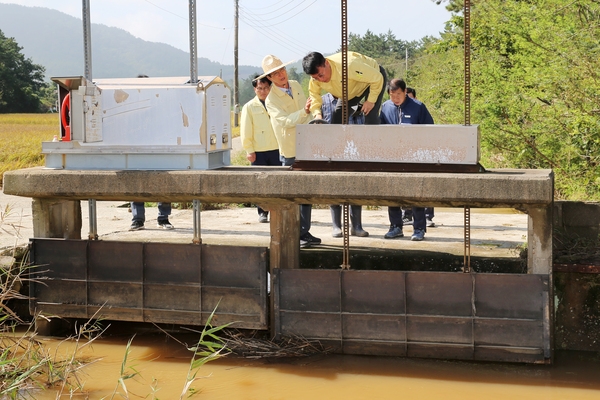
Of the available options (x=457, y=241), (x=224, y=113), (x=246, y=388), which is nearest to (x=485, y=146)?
(x=457, y=241)

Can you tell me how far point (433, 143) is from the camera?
251 inches

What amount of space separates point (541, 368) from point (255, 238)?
3.38 m

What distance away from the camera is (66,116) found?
23.4 feet

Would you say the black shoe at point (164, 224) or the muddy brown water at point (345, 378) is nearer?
the muddy brown water at point (345, 378)

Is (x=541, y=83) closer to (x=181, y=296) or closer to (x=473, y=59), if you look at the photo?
(x=473, y=59)

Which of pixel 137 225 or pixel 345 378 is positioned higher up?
pixel 137 225

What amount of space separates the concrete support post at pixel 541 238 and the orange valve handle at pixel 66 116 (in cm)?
388

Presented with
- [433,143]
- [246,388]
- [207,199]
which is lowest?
[246,388]

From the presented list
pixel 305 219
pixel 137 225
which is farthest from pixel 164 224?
pixel 305 219

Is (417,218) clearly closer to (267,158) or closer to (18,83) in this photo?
(267,158)

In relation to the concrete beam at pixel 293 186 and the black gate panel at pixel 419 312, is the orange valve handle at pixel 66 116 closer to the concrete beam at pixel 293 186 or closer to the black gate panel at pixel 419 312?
the concrete beam at pixel 293 186

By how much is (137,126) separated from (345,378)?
276cm

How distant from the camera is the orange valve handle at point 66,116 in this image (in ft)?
23.1

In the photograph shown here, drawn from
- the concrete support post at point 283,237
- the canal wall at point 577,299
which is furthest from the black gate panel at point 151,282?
the canal wall at point 577,299
